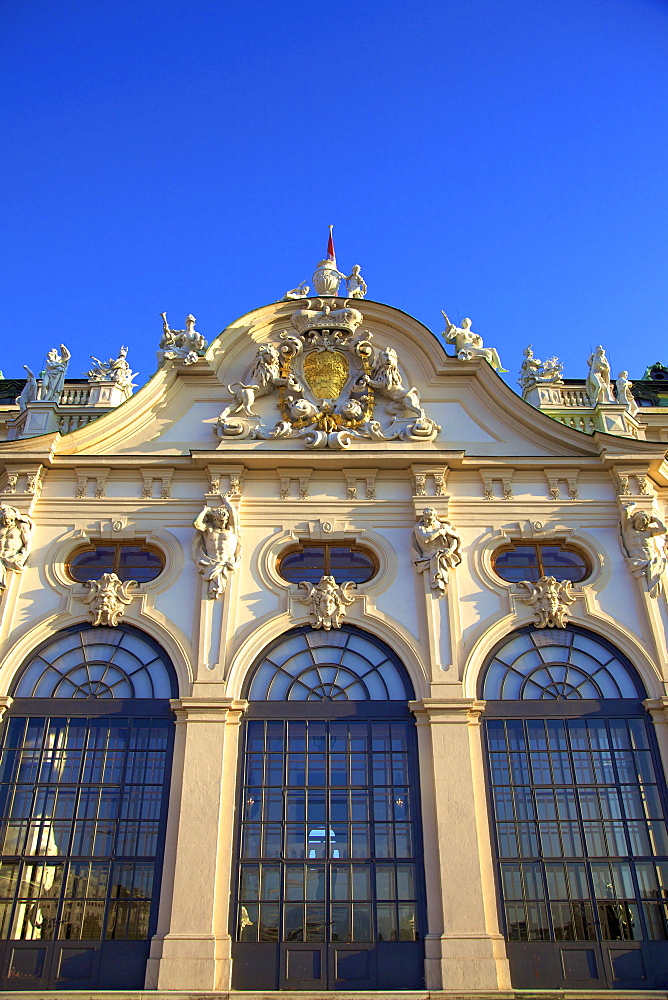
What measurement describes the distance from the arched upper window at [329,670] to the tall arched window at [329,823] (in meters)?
0.02

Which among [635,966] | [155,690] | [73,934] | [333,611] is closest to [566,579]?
[333,611]

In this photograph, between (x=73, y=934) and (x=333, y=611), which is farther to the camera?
(x=333, y=611)

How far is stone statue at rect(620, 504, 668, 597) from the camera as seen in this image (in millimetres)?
17172

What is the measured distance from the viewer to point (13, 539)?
1750 centimetres

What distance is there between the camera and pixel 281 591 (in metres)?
17.2

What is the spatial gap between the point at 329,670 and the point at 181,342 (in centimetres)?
904

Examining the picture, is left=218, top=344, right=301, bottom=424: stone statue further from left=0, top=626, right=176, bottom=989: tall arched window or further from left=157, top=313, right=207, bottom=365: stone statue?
left=0, top=626, right=176, bottom=989: tall arched window

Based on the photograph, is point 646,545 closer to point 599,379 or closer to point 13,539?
point 599,379

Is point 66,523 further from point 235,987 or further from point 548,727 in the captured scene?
point 548,727

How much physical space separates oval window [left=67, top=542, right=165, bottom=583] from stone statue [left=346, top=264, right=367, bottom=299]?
8205 millimetres

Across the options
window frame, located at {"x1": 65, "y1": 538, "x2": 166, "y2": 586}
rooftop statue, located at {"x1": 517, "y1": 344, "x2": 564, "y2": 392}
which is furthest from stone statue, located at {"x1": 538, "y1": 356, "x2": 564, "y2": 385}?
window frame, located at {"x1": 65, "y1": 538, "x2": 166, "y2": 586}

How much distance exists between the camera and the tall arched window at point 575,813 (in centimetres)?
1392

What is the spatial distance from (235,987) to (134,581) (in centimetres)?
763

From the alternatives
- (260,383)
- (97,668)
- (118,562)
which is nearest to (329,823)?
(97,668)
